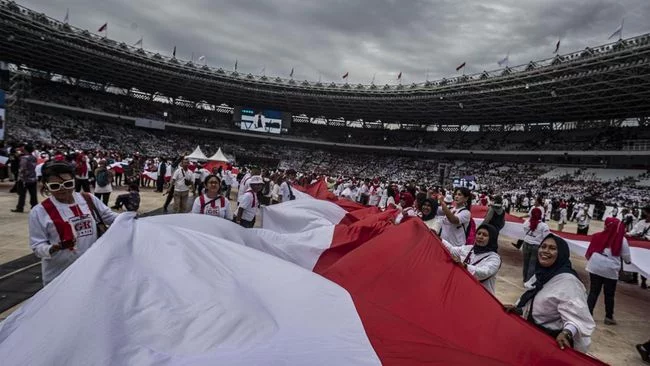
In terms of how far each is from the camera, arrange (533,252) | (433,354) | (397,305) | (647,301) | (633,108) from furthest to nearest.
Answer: (633,108) → (647,301) → (533,252) → (397,305) → (433,354)

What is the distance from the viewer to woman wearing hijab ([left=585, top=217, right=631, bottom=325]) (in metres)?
5.61

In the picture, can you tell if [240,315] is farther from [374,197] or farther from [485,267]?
[374,197]

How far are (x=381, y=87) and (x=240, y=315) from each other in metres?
41.1

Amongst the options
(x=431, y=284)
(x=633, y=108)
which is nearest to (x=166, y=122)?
(x=633, y=108)

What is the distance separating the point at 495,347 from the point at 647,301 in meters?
7.08

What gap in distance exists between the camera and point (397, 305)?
2.99 m

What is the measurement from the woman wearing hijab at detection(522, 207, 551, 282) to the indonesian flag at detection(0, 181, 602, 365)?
421cm

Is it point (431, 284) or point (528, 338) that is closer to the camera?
point (528, 338)

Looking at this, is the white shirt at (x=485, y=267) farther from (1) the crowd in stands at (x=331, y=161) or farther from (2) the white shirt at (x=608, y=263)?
(1) the crowd in stands at (x=331, y=161)

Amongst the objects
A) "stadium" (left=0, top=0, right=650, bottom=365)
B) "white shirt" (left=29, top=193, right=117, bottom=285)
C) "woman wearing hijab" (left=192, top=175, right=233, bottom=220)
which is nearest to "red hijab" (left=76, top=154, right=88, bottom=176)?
"stadium" (left=0, top=0, right=650, bottom=365)

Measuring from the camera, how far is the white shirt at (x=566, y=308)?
254 cm

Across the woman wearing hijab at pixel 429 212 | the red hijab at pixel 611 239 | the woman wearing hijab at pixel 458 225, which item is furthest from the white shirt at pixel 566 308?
the red hijab at pixel 611 239

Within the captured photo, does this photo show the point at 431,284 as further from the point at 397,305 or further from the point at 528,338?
the point at 528,338

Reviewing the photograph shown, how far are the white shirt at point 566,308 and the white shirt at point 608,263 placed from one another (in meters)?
3.51
